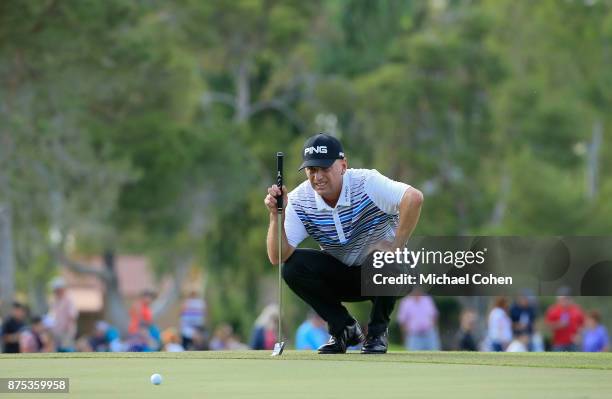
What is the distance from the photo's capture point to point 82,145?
40.4 m

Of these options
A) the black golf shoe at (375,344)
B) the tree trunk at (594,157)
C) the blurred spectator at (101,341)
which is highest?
the tree trunk at (594,157)

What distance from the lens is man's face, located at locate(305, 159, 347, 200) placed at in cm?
1054

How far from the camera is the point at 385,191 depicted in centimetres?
1067

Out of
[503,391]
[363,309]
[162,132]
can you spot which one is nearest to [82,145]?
[162,132]

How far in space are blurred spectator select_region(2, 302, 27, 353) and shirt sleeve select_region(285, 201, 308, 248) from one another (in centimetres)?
998

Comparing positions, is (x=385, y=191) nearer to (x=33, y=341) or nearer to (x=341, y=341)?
(x=341, y=341)

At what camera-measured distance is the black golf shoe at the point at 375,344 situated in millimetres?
11062

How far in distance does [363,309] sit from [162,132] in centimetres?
883

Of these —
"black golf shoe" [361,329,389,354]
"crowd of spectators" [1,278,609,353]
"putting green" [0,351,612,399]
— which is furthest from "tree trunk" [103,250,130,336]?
"putting green" [0,351,612,399]

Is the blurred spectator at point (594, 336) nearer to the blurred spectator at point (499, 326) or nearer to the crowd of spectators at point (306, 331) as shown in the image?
the crowd of spectators at point (306, 331)

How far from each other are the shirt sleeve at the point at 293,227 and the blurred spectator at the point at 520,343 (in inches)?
363

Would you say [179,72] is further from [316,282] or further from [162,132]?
[316,282]

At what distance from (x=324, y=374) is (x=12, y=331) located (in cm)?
1263
